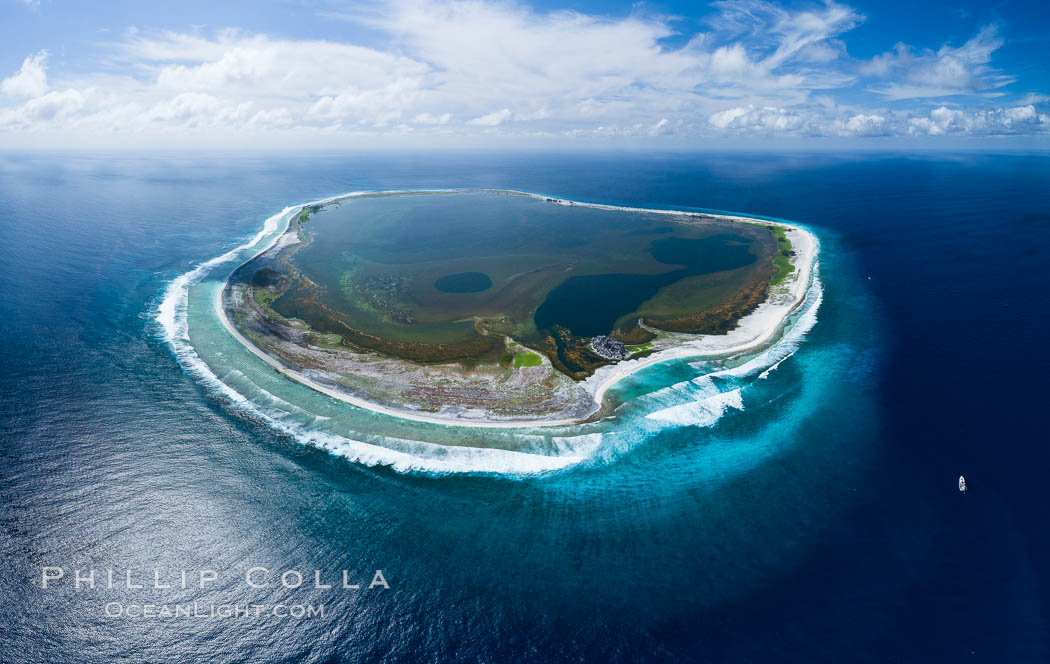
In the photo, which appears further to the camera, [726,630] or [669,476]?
[669,476]

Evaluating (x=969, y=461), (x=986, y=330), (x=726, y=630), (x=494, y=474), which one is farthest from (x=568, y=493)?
(x=986, y=330)

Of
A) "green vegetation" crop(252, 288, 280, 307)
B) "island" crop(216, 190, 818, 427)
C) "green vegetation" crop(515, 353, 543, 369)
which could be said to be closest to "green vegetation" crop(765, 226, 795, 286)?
"island" crop(216, 190, 818, 427)

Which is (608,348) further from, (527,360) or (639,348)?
(527,360)

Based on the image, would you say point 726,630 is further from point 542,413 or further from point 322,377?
point 322,377

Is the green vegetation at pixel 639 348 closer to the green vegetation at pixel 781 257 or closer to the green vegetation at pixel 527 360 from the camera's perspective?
the green vegetation at pixel 527 360

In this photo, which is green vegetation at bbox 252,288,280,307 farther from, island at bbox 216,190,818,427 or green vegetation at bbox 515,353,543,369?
green vegetation at bbox 515,353,543,369

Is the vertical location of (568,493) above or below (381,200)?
below

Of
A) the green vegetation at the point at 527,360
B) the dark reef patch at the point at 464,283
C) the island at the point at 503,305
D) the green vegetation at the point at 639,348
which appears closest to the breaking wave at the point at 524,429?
the island at the point at 503,305
